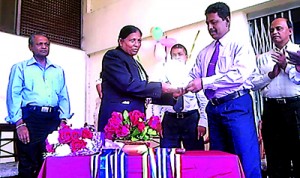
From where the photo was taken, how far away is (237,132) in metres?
1.97

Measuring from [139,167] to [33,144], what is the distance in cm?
148

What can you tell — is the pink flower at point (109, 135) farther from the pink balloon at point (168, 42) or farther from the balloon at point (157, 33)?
the balloon at point (157, 33)

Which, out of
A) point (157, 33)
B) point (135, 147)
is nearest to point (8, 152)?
point (157, 33)

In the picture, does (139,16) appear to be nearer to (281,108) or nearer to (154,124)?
(281,108)

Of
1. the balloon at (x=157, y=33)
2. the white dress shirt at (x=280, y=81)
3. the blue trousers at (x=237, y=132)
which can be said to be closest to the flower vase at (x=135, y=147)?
the blue trousers at (x=237, y=132)

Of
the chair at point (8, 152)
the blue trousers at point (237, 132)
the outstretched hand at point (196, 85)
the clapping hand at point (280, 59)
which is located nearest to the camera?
the blue trousers at point (237, 132)

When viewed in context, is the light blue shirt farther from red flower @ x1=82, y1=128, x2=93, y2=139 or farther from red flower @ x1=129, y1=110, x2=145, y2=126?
red flower @ x1=129, y1=110, x2=145, y2=126

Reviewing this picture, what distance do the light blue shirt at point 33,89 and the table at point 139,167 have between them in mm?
1312

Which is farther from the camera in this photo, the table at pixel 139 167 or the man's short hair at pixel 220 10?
the man's short hair at pixel 220 10

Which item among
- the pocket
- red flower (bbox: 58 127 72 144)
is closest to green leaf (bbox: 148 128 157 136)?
red flower (bbox: 58 127 72 144)

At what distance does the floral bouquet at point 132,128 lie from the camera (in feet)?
4.78

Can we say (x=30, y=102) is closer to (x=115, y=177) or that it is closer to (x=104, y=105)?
(x=104, y=105)

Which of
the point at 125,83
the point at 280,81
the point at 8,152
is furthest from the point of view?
the point at 8,152

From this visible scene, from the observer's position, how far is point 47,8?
5020 millimetres
